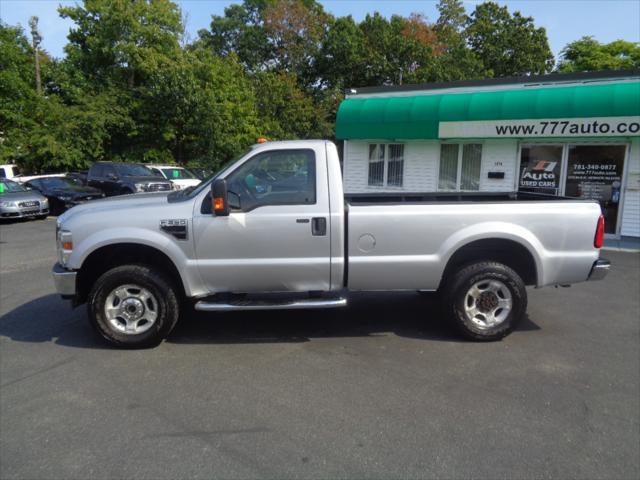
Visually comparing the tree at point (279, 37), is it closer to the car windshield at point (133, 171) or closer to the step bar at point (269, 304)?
the car windshield at point (133, 171)

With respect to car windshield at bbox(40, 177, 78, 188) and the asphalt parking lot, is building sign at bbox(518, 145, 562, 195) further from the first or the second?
car windshield at bbox(40, 177, 78, 188)

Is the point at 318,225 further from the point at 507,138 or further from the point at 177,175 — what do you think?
the point at 177,175

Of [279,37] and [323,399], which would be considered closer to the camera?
[323,399]

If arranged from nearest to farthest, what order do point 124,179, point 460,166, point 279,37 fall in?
1. point 460,166
2. point 124,179
3. point 279,37

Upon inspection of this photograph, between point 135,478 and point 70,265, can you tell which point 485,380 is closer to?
point 135,478

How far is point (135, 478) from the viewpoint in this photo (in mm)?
2855

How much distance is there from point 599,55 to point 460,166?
112ft

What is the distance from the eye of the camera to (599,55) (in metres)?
39.9

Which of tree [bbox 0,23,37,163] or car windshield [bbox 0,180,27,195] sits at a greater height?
tree [bbox 0,23,37,163]

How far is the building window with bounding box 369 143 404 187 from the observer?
15250 mm

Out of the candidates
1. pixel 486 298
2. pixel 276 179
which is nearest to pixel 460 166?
pixel 486 298

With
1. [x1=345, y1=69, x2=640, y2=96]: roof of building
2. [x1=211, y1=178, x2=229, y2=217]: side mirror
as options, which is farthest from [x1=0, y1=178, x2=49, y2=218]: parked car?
[x1=211, y1=178, x2=229, y2=217]: side mirror

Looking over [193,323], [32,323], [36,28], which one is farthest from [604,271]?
[36,28]

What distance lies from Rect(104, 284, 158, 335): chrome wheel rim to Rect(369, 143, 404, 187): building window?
11.6 m
